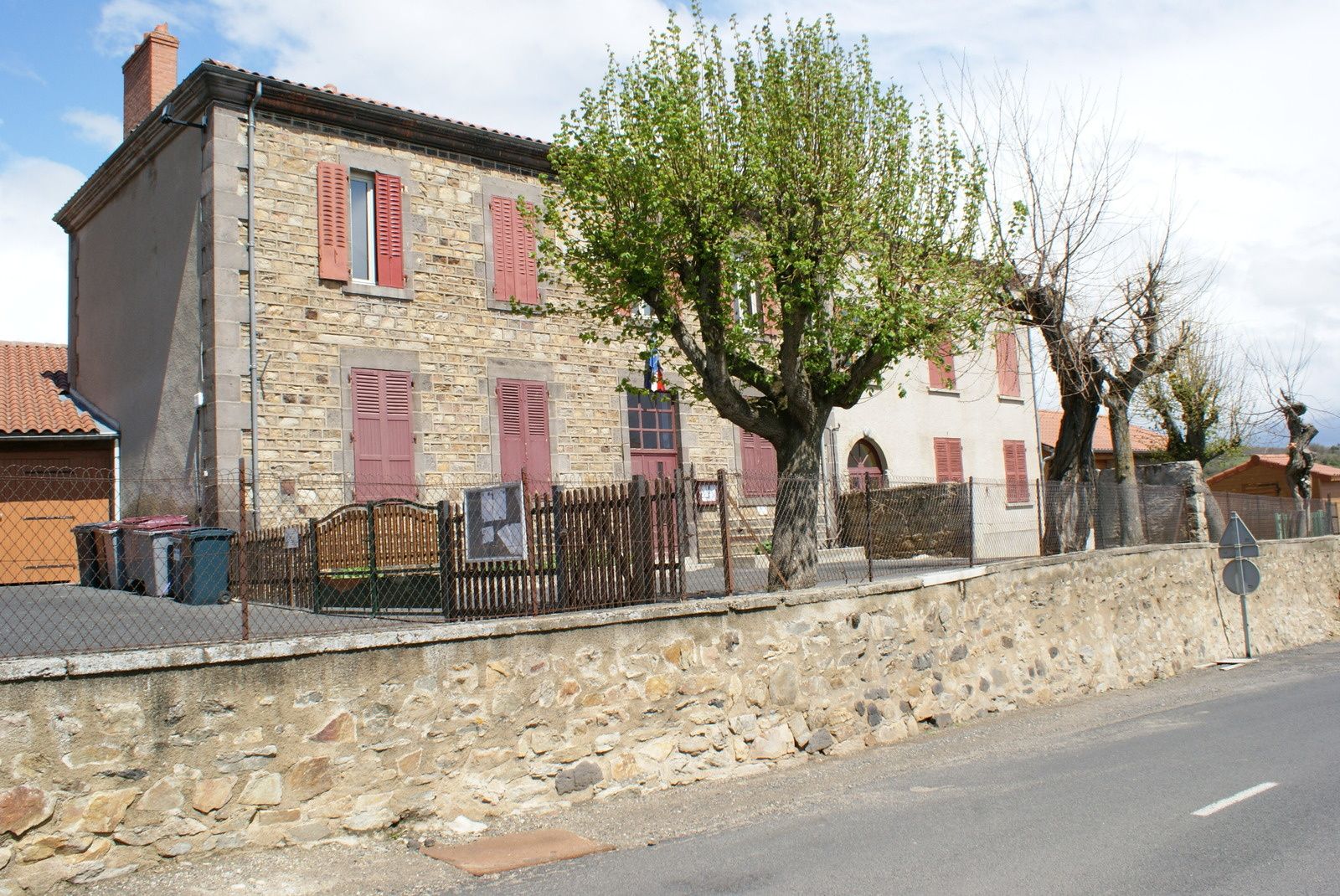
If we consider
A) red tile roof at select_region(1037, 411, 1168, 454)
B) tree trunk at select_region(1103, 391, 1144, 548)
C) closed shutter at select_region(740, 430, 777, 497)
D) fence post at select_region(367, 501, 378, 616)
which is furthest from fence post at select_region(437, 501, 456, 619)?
red tile roof at select_region(1037, 411, 1168, 454)

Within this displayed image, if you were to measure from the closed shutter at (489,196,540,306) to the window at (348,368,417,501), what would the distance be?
7.33ft

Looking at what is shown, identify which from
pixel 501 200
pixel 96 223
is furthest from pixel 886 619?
pixel 96 223

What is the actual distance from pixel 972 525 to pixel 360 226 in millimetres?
9693

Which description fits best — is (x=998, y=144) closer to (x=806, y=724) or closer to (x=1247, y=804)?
(x=806, y=724)

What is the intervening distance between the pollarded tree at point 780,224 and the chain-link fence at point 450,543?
0.74 meters

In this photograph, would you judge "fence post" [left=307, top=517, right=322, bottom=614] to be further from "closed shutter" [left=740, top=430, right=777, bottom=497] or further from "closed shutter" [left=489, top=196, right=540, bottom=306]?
"closed shutter" [left=740, top=430, right=777, bottom=497]

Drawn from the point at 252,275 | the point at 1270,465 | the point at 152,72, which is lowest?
the point at 1270,465

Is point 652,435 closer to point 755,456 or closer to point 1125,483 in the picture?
point 755,456

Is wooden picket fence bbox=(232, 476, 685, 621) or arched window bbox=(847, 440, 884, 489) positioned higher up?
arched window bbox=(847, 440, 884, 489)

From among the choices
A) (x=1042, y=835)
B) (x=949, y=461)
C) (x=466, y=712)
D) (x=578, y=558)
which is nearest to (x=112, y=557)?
(x=578, y=558)

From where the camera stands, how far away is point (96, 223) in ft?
60.2

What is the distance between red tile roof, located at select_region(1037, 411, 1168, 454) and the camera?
101ft

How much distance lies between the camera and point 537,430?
16688mm

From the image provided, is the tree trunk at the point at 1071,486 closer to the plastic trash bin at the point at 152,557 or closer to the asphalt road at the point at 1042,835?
the asphalt road at the point at 1042,835
